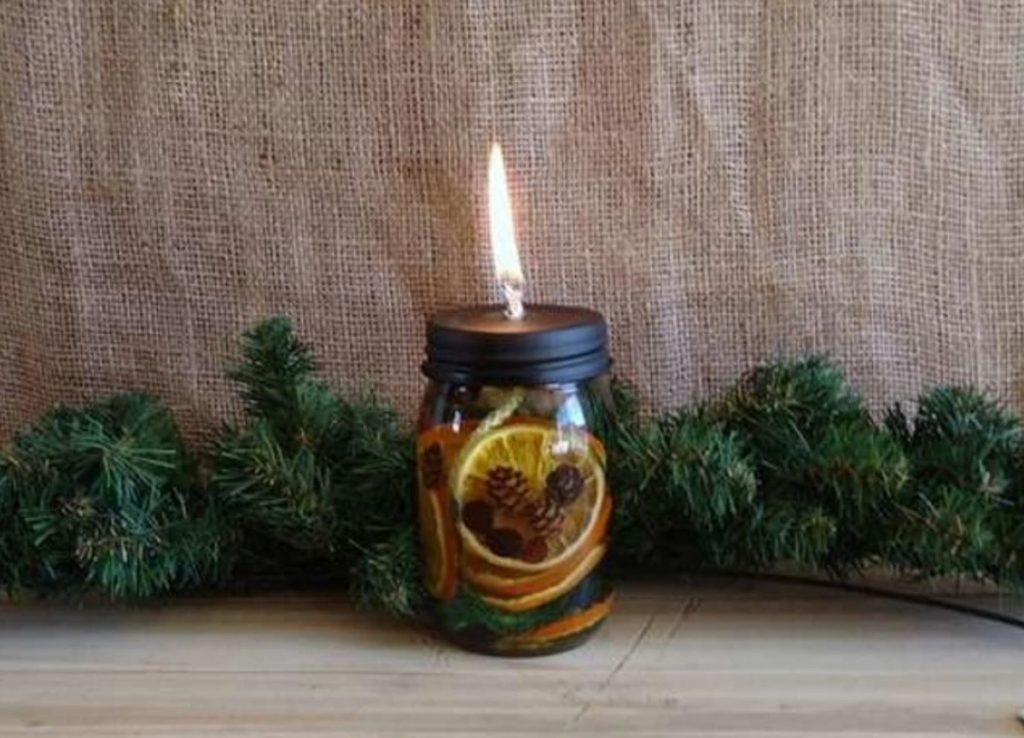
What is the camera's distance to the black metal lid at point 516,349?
51 centimetres

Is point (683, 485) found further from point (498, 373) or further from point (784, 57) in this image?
point (784, 57)

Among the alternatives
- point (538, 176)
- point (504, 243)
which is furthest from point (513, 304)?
point (538, 176)

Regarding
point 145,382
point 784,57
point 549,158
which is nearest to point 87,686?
point 145,382

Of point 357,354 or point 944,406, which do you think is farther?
point 357,354

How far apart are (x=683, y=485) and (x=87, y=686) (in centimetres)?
29

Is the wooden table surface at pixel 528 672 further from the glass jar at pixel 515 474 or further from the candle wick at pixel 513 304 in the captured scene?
the candle wick at pixel 513 304

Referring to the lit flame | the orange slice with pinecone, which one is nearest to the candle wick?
the lit flame

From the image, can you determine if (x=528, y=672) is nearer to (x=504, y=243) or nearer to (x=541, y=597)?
(x=541, y=597)

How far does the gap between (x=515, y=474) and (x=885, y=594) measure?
0.71ft

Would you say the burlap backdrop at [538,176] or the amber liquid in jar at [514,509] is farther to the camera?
the burlap backdrop at [538,176]

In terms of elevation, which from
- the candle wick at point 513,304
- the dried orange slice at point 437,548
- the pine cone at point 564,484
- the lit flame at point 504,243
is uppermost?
Result: the lit flame at point 504,243

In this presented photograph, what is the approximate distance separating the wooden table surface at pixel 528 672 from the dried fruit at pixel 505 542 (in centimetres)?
5

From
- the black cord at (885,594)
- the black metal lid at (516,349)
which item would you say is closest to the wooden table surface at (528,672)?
the black cord at (885,594)

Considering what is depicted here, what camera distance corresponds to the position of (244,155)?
68cm
